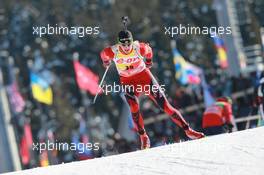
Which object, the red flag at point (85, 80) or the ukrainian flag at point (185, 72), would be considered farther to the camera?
the ukrainian flag at point (185, 72)

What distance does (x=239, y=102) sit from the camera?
1442 centimetres

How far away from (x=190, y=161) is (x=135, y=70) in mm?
1782

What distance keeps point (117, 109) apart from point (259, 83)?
22.1 metres

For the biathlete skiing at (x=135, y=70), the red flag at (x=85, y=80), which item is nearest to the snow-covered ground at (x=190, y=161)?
the biathlete skiing at (x=135, y=70)

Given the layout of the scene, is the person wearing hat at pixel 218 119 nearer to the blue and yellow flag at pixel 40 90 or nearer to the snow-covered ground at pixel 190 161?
the snow-covered ground at pixel 190 161

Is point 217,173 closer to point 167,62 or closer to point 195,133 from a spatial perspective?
point 195,133

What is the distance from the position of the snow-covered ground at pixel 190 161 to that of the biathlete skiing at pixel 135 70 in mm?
844

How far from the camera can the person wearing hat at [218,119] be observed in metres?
10.8

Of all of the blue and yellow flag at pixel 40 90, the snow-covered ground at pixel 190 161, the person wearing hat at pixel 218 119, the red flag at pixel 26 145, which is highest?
the blue and yellow flag at pixel 40 90

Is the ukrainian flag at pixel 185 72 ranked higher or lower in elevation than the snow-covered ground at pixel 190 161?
higher

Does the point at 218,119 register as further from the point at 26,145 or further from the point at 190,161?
the point at 26,145

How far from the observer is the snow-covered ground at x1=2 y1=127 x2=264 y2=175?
8.74 meters

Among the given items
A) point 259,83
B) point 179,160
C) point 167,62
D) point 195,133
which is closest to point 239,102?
point 259,83

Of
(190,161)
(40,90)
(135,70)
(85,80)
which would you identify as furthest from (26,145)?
(190,161)
